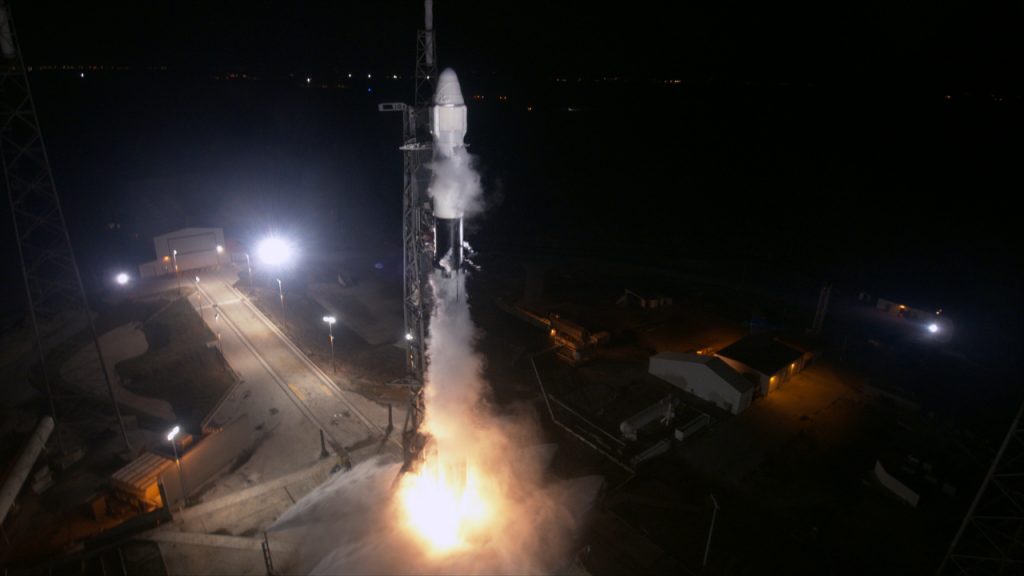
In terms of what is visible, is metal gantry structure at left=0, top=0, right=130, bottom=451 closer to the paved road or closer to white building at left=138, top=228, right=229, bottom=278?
white building at left=138, top=228, right=229, bottom=278

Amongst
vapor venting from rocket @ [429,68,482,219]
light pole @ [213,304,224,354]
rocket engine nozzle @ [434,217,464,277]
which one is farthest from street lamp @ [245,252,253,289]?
vapor venting from rocket @ [429,68,482,219]

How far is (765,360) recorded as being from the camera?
33719mm

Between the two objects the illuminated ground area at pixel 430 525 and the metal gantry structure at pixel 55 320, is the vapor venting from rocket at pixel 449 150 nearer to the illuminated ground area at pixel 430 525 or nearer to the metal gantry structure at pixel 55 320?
the illuminated ground area at pixel 430 525

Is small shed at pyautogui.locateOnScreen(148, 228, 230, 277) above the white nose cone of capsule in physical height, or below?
below

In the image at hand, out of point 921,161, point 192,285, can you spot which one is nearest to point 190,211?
point 192,285

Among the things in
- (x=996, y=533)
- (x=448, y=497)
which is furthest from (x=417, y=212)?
(x=996, y=533)

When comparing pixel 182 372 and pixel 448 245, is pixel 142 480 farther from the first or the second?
pixel 448 245

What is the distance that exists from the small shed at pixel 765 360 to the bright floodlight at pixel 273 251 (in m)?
40.1

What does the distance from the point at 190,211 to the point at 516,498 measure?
64249 millimetres

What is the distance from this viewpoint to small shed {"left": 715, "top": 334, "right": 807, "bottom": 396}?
3259 cm

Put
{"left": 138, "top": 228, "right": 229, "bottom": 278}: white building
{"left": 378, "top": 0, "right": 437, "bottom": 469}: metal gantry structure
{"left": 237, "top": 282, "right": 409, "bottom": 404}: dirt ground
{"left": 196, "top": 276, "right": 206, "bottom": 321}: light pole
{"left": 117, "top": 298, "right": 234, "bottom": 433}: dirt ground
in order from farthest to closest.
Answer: {"left": 138, "top": 228, "right": 229, "bottom": 278}: white building, {"left": 196, "top": 276, "right": 206, "bottom": 321}: light pole, {"left": 237, "top": 282, "right": 409, "bottom": 404}: dirt ground, {"left": 117, "top": 298, "right": 234, "bottom": 433}: dirt ground, {"left": 378, "top": 0, "right": 437, "bottom": 469}: metal gantry structure

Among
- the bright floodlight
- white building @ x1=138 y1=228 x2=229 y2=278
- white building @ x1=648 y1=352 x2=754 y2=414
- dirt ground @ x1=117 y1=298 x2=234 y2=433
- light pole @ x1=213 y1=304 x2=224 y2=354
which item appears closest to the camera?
white building @ x1=648 y1=352 x2=754 y2=414

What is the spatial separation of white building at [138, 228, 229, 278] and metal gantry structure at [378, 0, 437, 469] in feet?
126

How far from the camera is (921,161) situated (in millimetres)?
112312
